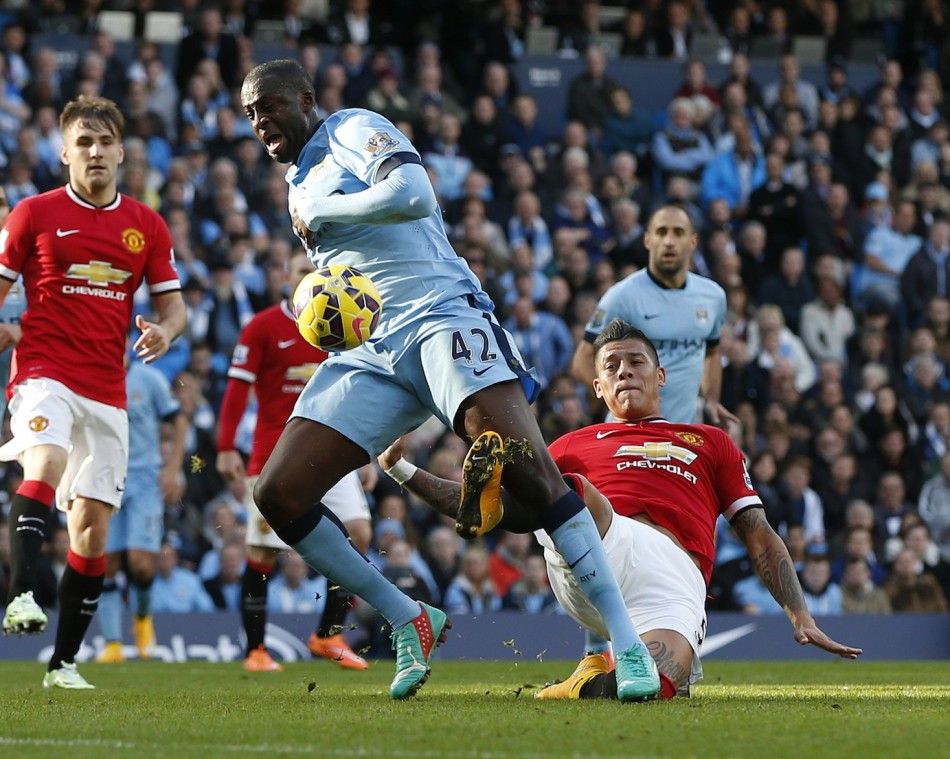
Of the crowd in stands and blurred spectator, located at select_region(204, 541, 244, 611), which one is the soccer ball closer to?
the crowd in stands

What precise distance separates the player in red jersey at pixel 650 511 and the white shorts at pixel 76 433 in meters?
1.90

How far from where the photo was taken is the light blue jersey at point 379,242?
6.46 m

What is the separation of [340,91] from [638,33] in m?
4.93

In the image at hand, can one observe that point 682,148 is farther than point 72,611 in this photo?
Yes

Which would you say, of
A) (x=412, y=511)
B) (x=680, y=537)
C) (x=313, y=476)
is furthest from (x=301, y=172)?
(x=412, y=511)

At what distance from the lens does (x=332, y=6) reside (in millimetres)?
21016

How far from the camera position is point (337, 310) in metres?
6.12

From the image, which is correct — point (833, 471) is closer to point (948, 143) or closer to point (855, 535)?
point (855, 535)

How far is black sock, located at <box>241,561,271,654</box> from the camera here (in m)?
10.8

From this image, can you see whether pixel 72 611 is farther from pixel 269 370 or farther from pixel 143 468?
pixel 143 468

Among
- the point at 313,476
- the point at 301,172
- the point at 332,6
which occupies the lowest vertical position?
the point at 313,476

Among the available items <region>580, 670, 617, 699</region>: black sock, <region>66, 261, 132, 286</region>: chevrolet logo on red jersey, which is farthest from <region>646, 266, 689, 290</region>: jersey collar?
<region>580, 670, 617, 699</region>: black sock

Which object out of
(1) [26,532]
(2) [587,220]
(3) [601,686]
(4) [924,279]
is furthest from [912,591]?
(1) [26,532]

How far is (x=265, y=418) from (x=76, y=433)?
2.75 metres
